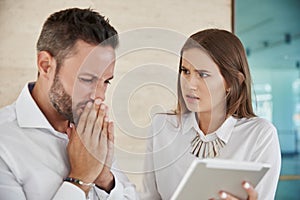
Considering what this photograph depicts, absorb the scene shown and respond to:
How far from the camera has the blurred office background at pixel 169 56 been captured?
64.3 inches

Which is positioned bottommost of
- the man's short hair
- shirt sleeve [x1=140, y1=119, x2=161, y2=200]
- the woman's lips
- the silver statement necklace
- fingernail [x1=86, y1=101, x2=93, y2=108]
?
shirt sleeve [x1=140, y1=119, x2=161, y2=200]

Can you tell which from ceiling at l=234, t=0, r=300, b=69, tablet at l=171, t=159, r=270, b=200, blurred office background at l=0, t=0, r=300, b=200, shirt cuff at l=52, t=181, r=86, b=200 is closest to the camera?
tablet at l=171, t=159, r=270, b=200

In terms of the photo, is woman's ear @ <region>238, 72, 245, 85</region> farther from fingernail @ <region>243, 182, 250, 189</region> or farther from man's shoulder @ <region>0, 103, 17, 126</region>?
man's shoulder @ <region>0, 103, 17, 126</region>

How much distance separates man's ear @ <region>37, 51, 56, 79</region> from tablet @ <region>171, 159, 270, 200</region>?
60cm

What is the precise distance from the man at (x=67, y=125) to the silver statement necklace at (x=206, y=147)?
39 cm

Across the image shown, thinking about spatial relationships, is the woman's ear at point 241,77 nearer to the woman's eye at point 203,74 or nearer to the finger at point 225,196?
the woman's eye at point 203,74

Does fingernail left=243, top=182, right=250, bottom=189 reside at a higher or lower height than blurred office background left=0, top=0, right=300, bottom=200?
lower

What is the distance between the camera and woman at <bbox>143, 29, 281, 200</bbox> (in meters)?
1.67

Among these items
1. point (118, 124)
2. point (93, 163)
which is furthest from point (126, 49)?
point (93, 163)

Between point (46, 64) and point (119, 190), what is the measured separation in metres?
0.49

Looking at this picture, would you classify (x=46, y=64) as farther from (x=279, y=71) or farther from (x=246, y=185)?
(x=279, y=71)

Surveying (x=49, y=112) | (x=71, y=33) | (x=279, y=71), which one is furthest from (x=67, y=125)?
(x=279, y=71)

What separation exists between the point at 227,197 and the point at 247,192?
0.21 ft

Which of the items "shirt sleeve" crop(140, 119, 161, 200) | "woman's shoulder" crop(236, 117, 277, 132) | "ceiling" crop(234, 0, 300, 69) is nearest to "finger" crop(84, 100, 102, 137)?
"shirt sleeve" crop(140, 119, 161, 200)
